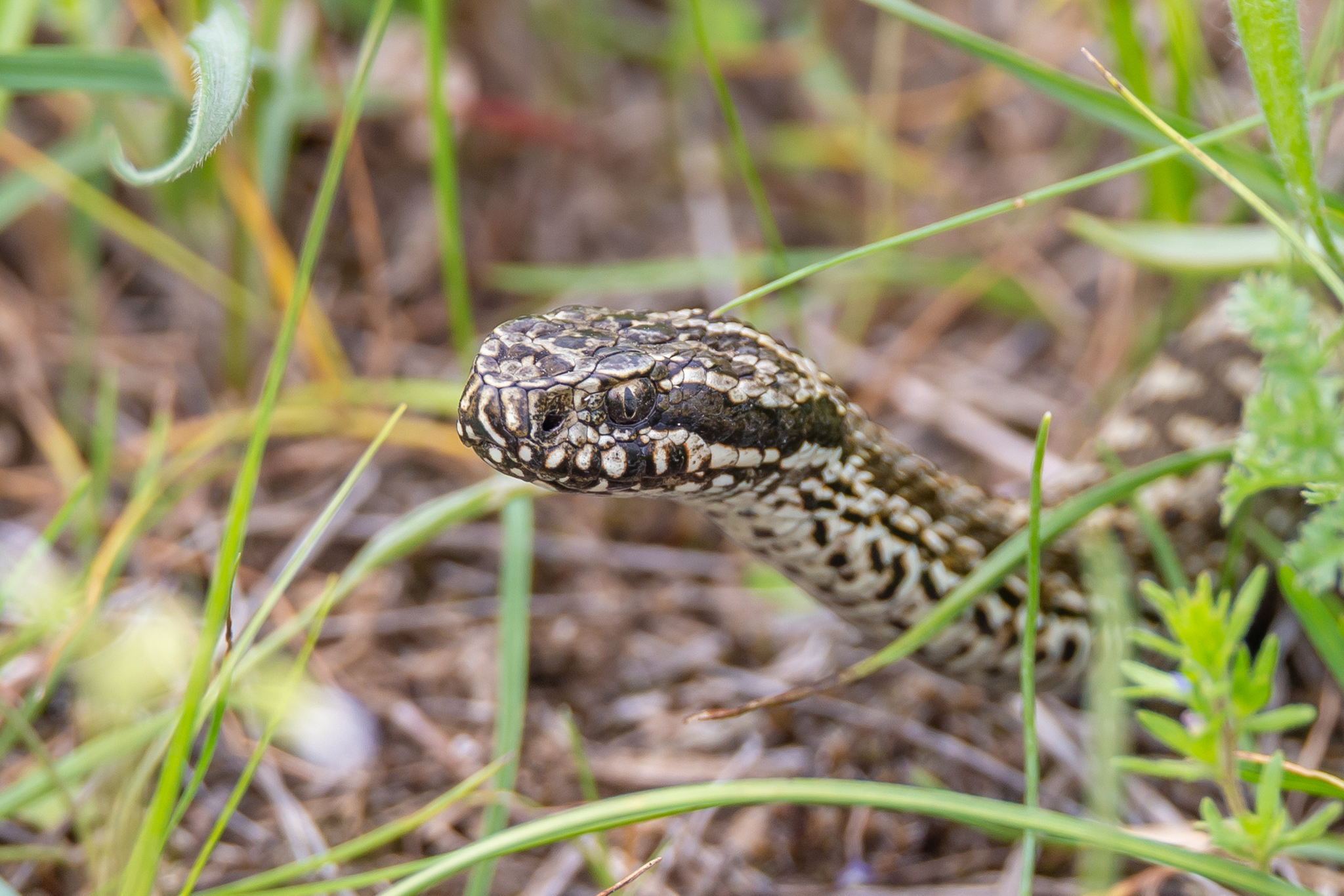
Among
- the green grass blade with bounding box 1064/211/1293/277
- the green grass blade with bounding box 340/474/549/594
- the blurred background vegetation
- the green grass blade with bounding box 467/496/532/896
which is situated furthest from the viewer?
the green grass blade with bounding box 1064/211/1293/277

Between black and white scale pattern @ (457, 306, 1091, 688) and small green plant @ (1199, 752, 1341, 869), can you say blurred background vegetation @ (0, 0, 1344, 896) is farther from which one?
black and white scale pattern @ (457, 306, 1091, 688)

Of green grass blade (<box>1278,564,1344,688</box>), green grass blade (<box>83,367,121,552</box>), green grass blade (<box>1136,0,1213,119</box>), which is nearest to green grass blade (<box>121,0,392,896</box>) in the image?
green grass blade (<box>83,367,121,552</box>)

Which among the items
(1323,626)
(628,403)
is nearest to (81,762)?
(628,403)

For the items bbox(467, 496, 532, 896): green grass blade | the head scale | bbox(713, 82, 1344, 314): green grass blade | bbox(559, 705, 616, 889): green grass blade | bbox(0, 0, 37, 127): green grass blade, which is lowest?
bbox(559, 705, 616, 889): green grass blade

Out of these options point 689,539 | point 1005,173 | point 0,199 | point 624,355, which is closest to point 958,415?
point 689,539

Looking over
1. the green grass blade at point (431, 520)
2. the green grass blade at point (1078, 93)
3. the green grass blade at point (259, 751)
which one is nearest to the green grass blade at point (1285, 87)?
the green grass blade at point (1078, 93)

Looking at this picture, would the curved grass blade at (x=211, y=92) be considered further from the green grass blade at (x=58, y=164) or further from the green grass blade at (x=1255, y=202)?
the green grass blade at (x=58, y=164)

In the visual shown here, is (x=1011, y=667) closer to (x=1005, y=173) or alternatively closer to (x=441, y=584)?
(x=441, y=584)

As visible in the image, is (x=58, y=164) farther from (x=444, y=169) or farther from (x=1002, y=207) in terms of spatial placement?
(x=1002, y=207)
